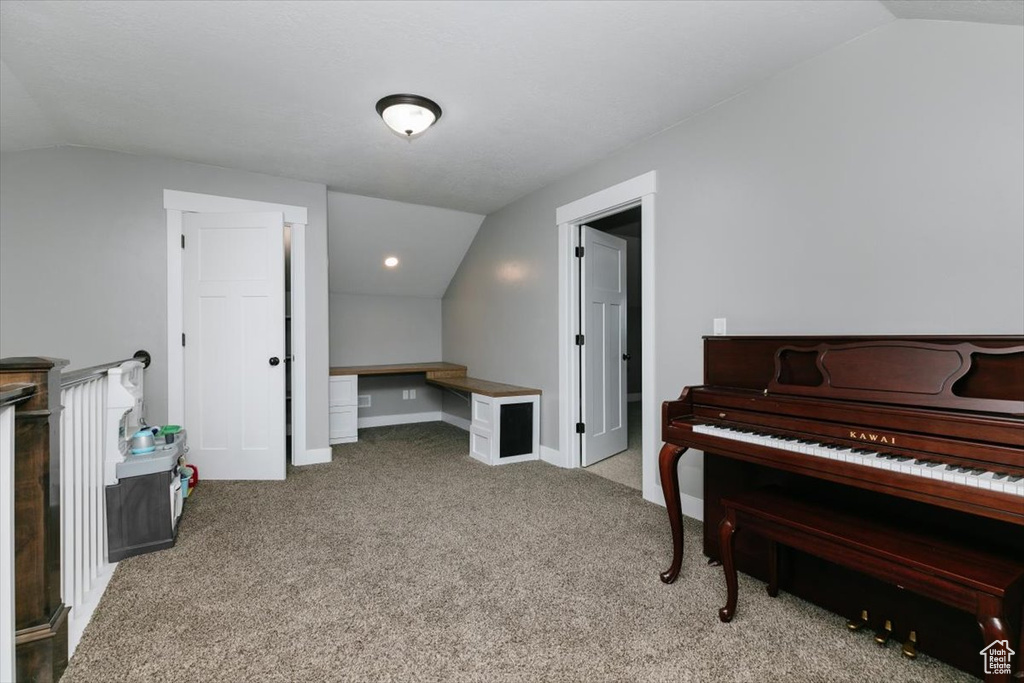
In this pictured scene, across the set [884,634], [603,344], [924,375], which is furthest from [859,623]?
[603,344]

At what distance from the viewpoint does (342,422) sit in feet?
15.8

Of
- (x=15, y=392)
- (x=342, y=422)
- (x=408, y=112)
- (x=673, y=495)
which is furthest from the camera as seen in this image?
(x=342, y=422)

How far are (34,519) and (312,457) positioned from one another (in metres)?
2.73

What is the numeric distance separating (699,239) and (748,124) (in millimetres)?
625

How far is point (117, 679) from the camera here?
1.49m

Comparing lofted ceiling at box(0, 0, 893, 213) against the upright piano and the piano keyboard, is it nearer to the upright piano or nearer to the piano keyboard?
the upright piano

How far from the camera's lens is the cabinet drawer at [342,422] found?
15.7ft

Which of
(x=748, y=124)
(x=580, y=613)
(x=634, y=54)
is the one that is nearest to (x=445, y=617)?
(x=580, y=613)

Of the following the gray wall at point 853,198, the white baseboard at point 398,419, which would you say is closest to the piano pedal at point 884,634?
the gray wall at point 853,198

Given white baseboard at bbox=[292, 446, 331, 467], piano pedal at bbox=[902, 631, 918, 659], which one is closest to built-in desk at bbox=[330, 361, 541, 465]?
white baseboard at bbox=[292, 446, 331, 467]

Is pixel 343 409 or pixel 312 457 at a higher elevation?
pixel 343 409

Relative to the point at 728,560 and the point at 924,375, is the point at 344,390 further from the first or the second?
the point at 924,375

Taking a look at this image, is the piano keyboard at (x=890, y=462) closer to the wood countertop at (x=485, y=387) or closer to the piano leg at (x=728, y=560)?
the piano leg at (x=728, y=560)

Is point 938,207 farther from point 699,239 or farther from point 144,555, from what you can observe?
point 144,555
